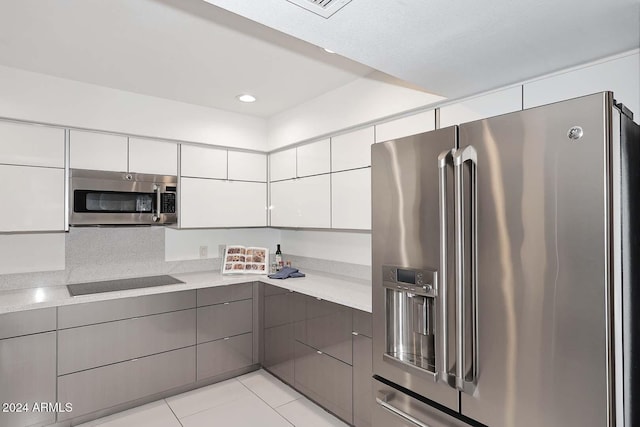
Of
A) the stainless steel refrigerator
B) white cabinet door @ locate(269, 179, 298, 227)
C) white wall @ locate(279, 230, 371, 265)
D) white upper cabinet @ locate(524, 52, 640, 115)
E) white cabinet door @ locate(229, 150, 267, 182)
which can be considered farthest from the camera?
white cabinet door @ locate(229, 150, 267, 182)

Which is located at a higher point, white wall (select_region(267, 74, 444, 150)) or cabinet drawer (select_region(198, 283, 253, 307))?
white wall (select_region(267, 74, 444, 150))

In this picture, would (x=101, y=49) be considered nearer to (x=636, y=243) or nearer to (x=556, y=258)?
(x=556, y=258)

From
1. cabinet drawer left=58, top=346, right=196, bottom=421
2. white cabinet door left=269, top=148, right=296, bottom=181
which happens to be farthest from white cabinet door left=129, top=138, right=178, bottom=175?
cabinet drawer left=58, top=346, right=196, bottom=421

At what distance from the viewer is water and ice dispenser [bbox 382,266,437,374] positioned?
146cm

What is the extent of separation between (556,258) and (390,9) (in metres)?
1.00

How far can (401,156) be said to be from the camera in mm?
1574

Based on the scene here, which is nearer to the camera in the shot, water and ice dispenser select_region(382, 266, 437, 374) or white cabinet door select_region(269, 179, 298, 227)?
water and ice dispenser select_region(382, 266, 437, 374)

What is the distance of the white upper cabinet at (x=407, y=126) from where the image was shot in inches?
89.1

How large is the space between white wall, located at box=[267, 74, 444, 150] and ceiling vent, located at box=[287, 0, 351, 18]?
1.10m

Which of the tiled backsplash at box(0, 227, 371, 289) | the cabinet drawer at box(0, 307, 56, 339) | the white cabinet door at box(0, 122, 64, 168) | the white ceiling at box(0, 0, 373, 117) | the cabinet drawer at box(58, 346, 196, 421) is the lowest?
the cabinet drawer at box(58, 346, 196, 421)

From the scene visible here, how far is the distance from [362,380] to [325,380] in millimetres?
411

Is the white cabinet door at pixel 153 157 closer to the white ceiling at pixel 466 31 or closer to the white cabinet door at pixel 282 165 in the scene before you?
the white cabinet door at pixel 282 165

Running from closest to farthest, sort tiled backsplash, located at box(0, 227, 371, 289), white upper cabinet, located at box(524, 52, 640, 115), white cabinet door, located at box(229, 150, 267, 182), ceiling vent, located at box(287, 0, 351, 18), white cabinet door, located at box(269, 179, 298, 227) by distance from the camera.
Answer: ceiling vent, located at box(287, 0, 351, 18)
white upper cabinet, located at box(524, 52, 640, 115)
tiled backsplash, located at box(0, 227, 371, 289)
white cabinet door, located at box(269, 179, 298, 227)
white cabinet door, located at box(229, 150, 267, 182)

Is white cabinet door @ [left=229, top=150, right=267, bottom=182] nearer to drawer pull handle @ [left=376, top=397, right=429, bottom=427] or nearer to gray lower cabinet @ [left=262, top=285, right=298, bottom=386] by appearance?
gray lower cabinet @ [left=262, top=285, right=298, bottom=386]
